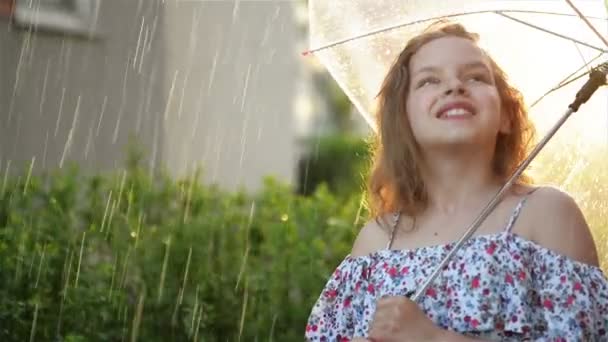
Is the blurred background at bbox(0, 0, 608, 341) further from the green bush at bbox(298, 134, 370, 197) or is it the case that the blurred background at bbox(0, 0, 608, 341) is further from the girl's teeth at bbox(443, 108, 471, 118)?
the green bush at bbox(298, 134, 370, 197)

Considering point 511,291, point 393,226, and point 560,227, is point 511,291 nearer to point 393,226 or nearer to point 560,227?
point 560,227

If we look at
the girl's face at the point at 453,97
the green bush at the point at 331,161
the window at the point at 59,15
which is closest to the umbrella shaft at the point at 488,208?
the girl's face at the point at 453,97

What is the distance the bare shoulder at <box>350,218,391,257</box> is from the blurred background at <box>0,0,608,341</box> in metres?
0.48

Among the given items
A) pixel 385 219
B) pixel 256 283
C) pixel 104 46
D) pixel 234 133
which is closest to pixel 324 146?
pixel 234 133

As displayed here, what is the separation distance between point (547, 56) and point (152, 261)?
204 cm

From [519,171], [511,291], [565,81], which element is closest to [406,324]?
[511,291]

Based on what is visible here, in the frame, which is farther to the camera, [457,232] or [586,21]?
[586,21]

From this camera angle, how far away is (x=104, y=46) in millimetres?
9492

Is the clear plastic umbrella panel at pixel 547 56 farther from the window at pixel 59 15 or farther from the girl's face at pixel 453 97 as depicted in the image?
the window at pixel 59 15

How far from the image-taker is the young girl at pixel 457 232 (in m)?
3.40

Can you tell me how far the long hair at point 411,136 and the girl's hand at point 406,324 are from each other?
47 centimetres

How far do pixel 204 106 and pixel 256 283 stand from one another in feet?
19.5

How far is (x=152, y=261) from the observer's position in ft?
17.4

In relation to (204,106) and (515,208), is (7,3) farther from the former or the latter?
(515,208)
